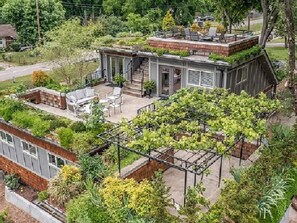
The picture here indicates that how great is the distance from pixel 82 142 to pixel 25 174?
5591 millimetres

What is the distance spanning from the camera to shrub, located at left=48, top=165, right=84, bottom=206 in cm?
1173

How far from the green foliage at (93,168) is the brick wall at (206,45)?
8.95 m

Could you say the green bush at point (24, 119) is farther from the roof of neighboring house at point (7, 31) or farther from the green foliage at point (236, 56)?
the roof of neighboring house at point (7, 31)

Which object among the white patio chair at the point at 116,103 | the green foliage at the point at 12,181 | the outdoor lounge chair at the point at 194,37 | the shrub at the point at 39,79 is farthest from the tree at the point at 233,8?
the green foliage at the point at 12,181

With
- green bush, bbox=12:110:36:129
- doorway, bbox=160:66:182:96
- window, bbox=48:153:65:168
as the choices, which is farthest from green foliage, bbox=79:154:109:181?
doorway, bbox=160:66:182:96

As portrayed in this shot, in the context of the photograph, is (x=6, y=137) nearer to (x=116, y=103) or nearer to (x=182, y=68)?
(x=116, y=103)

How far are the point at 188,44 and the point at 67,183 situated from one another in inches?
405

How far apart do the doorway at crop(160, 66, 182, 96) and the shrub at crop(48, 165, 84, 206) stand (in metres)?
9.11

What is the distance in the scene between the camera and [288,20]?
13656mm

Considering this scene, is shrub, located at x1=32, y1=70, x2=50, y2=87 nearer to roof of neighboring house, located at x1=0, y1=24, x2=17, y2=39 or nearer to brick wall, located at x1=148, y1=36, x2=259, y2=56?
brick wall, located at x1=148, y1=36, x2=259, y2=56

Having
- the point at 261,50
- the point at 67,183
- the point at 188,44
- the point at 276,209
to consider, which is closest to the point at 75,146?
the point at 67,183

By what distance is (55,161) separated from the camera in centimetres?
1495

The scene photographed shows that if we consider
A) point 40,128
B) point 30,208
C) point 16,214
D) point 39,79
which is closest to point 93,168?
point 30,208

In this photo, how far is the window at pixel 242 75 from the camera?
18781 millimetres
